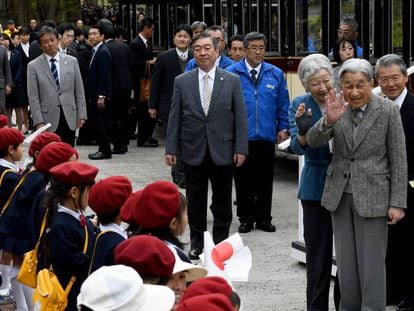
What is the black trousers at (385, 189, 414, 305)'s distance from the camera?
26.5 feet

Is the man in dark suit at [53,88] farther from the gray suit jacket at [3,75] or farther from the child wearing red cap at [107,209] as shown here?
the child wearing red cap at [107,209]

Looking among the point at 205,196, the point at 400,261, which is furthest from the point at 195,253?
the point at 400,261

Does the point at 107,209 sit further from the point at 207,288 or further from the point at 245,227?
the point at 245,227

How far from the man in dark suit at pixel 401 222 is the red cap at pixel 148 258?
10.8 feet

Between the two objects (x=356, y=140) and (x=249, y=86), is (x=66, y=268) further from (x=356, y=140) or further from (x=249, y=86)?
(x=249, y=86)

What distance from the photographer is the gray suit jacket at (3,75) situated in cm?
1844

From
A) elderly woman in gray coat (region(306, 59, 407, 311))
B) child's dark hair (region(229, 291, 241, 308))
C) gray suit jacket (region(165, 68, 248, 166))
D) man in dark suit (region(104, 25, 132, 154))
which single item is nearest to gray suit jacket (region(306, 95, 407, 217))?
elderly woman in gray coat (region(306, 59, 407, 311))

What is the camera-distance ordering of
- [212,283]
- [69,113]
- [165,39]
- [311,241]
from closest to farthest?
[212,283] < [311,241] < [69,113] < [165,39]

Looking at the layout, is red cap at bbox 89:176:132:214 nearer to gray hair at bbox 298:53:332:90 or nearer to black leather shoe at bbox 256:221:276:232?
gray hair at bbox 298:53:332:90

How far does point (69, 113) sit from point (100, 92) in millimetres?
3775

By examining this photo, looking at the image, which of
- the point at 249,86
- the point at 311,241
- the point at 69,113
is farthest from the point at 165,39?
the point at 311,241

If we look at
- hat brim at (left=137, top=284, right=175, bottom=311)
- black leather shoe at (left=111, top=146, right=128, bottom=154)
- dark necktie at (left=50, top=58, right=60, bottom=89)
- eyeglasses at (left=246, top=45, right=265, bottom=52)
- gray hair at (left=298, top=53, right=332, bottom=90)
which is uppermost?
gray hair at (left=298, top=53, right=332, bottom=90)

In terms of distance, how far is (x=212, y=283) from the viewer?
12.4ft

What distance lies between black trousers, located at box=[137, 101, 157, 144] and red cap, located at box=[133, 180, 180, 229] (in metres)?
12.9
